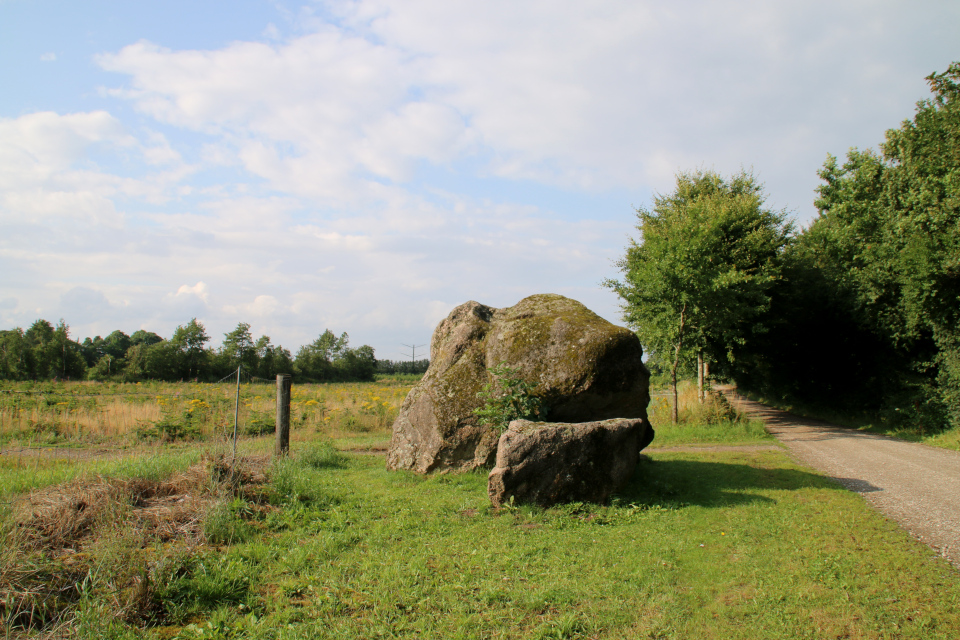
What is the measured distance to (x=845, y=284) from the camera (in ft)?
60.3

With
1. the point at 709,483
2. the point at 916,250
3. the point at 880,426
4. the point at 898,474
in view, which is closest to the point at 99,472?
the point at 709,483

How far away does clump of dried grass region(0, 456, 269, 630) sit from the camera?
404cm

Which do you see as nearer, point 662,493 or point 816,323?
point 662,493

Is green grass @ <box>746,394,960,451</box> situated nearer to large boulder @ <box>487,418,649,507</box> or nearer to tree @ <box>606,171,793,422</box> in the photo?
tree @ <box>606,171,793,422</box>

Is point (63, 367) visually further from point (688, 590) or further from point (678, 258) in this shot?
point (688, 590)

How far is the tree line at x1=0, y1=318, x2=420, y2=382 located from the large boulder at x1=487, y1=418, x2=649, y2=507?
1646 inches

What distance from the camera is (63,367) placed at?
4662 cm

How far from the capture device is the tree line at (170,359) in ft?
143

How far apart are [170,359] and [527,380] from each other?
166ft

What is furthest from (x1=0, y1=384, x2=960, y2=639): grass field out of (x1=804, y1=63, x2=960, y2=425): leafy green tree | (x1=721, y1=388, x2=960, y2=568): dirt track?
(x1=804, y1=63, x2=960, y2=425): leafy green tree

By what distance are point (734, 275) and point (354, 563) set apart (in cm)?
1543

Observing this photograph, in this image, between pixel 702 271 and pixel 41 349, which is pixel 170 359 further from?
pixel 702 271

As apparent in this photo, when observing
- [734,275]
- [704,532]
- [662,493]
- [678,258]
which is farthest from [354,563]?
[734,275]

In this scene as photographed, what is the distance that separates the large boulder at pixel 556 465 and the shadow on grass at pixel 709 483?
0.61 meters
